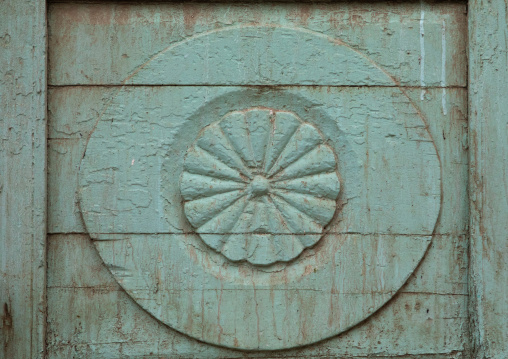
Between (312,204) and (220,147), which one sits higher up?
(220,147)

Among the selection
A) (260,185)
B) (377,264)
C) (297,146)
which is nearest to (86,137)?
(260,185)

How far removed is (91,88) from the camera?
2.30m

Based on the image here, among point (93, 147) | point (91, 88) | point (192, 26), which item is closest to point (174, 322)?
point (93, 147)

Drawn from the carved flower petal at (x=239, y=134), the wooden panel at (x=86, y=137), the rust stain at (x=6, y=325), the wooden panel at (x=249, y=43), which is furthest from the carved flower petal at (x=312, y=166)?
the rust stain at (x=6, y=325)

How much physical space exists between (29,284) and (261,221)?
0.88m

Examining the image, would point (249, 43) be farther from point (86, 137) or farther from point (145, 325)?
point (145, 325)

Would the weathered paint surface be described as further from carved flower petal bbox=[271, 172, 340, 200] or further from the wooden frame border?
carved flower petal bbox=[271, 172, 340, 200]

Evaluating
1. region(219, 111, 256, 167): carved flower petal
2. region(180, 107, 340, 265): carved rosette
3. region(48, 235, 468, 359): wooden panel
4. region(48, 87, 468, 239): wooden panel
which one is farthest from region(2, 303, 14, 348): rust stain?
region(219, 111, 256, 167): carved flower petal

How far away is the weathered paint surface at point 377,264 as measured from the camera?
2256 millimetres

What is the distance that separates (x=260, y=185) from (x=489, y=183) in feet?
2.81

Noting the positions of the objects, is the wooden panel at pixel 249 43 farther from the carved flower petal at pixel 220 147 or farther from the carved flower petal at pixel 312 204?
the carved flower petal at pixel 312 204

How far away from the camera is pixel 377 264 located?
2270 mm

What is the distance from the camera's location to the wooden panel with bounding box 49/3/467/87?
2.30m

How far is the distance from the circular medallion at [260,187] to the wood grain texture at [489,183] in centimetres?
17
